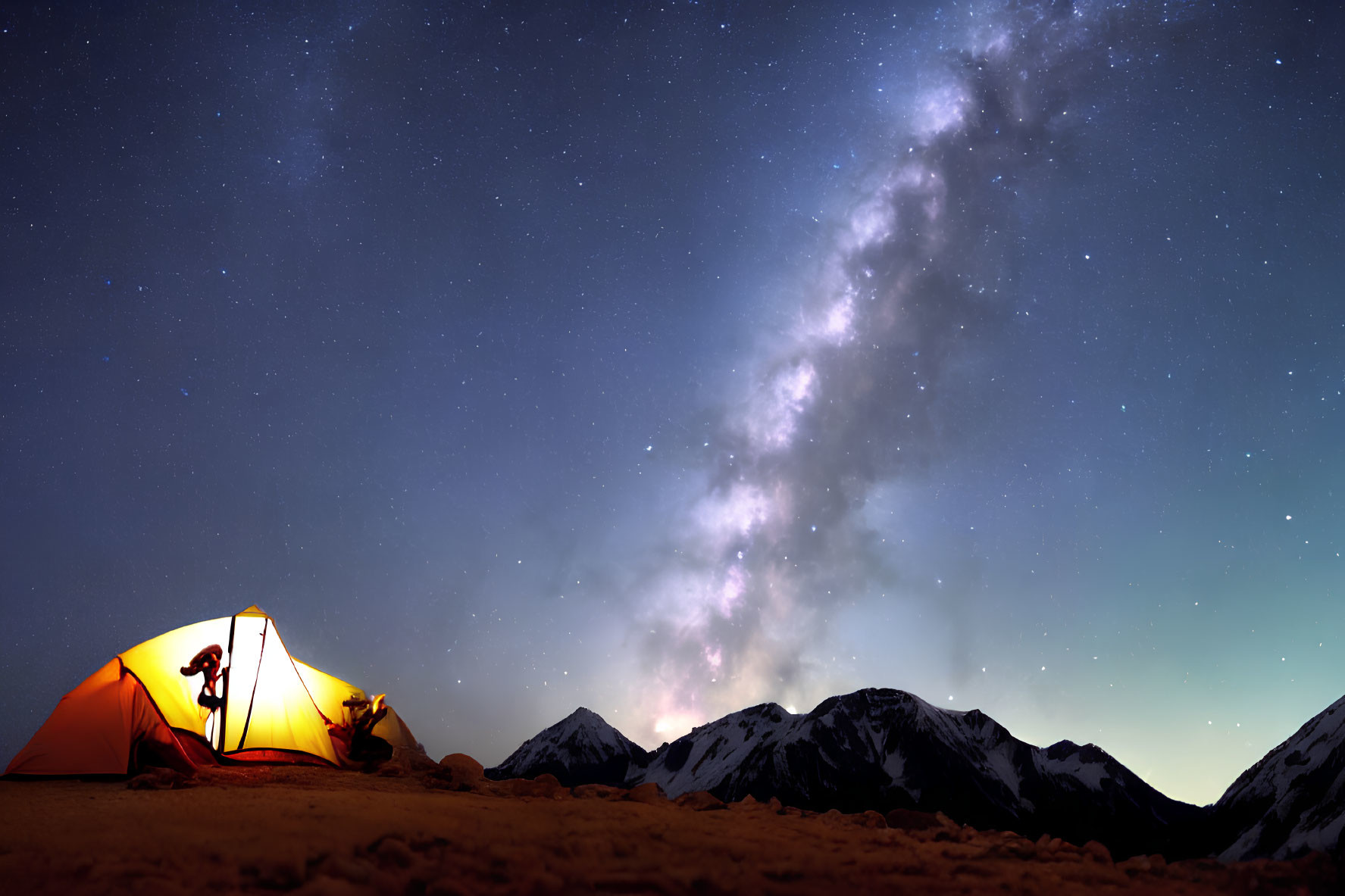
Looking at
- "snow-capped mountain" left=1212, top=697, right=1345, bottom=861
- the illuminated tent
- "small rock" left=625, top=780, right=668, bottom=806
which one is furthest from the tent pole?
"snow-capped mountain" left=1212, top=697, right=1345, bottom=861

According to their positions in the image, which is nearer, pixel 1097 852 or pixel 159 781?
pixel 1097 852

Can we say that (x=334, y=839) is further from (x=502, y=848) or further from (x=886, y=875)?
(x=886, y=875)

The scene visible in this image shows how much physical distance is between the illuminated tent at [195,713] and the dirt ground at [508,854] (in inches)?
82.4

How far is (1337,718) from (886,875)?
440ft

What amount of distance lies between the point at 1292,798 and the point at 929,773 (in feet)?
302

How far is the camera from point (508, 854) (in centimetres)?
502

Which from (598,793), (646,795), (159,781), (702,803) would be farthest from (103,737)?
(702,803)

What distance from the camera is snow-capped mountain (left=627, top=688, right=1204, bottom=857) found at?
157125mm

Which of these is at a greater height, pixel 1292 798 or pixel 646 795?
pixel 646 795

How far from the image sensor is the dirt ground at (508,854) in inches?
176

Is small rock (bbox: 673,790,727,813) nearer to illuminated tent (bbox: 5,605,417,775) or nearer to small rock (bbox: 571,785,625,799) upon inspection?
small rock (bbox: 571,785,625,799)

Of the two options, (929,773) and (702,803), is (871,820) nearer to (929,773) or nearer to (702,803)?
(702,803)

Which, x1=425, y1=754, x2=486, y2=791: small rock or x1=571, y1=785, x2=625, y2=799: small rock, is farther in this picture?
x1=425, y1=754, x2=486, y2=791: small rock

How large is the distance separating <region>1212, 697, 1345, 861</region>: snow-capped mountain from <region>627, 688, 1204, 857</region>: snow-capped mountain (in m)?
47.5
